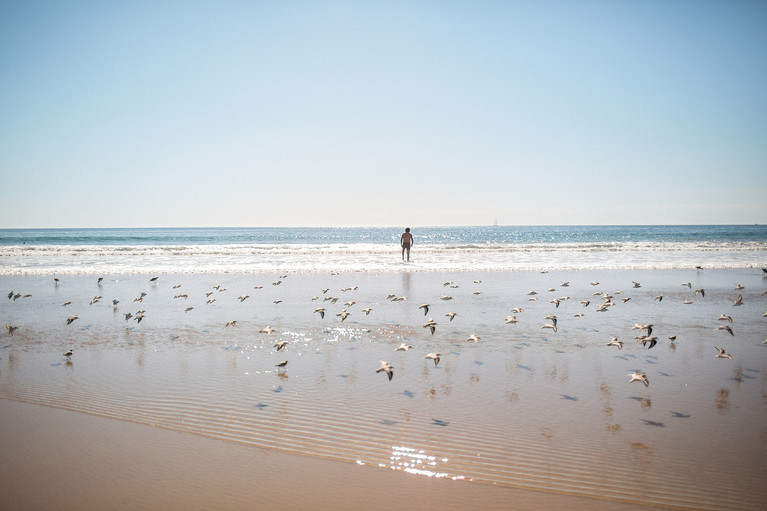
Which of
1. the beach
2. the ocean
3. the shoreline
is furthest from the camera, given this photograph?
the ocean

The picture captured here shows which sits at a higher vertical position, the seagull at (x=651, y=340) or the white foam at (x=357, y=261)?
the white foam at (x=357, y=261)

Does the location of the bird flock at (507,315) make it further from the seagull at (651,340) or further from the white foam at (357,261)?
the white foam at (357,261)

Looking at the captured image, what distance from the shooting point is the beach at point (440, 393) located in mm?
4602

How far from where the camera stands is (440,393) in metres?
6.62

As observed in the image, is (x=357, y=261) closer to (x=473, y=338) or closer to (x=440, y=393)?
(x=473, y=338)

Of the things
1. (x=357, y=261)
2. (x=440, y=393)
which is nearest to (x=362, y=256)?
(x=357, y=261)

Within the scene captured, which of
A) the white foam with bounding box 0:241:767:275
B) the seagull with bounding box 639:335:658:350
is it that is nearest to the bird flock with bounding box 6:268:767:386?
the seagull with bounding box 639:335:658:350

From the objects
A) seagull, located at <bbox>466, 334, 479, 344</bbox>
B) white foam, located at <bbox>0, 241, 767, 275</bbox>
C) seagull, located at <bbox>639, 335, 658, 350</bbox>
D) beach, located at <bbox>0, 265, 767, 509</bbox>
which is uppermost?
white foam, located at <bbox>0, 241, 767, 275</bbox>

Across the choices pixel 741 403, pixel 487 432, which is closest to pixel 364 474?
pixel 487 432

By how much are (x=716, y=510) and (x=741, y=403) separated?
291 centimetres

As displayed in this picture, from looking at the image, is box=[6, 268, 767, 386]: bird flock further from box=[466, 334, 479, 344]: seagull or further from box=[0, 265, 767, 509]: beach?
box=[0, 265, 767, 509]: beach

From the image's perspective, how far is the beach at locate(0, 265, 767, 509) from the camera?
4.60 meters

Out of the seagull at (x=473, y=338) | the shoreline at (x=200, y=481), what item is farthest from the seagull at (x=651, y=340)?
the shoreline at (x=200, y=481)

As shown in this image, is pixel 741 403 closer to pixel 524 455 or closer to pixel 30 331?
pixel 524 455
